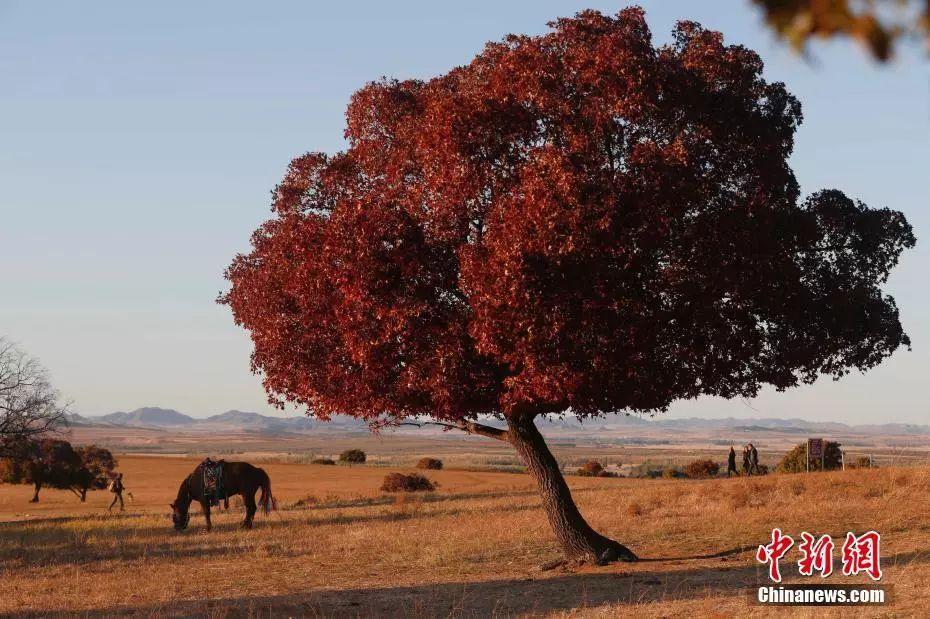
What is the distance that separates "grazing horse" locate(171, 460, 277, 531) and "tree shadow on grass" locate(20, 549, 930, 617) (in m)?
15.2

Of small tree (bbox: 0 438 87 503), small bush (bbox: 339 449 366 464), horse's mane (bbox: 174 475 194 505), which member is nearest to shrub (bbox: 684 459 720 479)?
small tree (bbox: 0 438 87 503)

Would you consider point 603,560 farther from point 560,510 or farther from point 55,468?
point 55,468

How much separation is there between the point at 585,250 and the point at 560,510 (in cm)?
700

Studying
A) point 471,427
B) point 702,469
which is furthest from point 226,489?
point 702,469

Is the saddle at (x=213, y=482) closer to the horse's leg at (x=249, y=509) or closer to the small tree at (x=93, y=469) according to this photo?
the horse's leg at (x=249, y=509)

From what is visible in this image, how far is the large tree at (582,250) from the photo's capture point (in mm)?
16781

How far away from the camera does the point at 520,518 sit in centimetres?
3105

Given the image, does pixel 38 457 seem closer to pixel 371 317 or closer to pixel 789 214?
pixel 371 317

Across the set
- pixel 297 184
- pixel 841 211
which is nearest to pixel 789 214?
pixel 841 211

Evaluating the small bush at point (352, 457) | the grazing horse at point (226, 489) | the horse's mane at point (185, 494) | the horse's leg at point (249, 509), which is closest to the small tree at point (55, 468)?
the horse's mane at point (185, 494)

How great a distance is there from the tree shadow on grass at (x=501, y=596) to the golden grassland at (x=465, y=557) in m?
0.05

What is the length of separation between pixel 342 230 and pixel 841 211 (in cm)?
981

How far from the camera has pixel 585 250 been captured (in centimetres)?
1656

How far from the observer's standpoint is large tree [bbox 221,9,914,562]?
55.1ft
